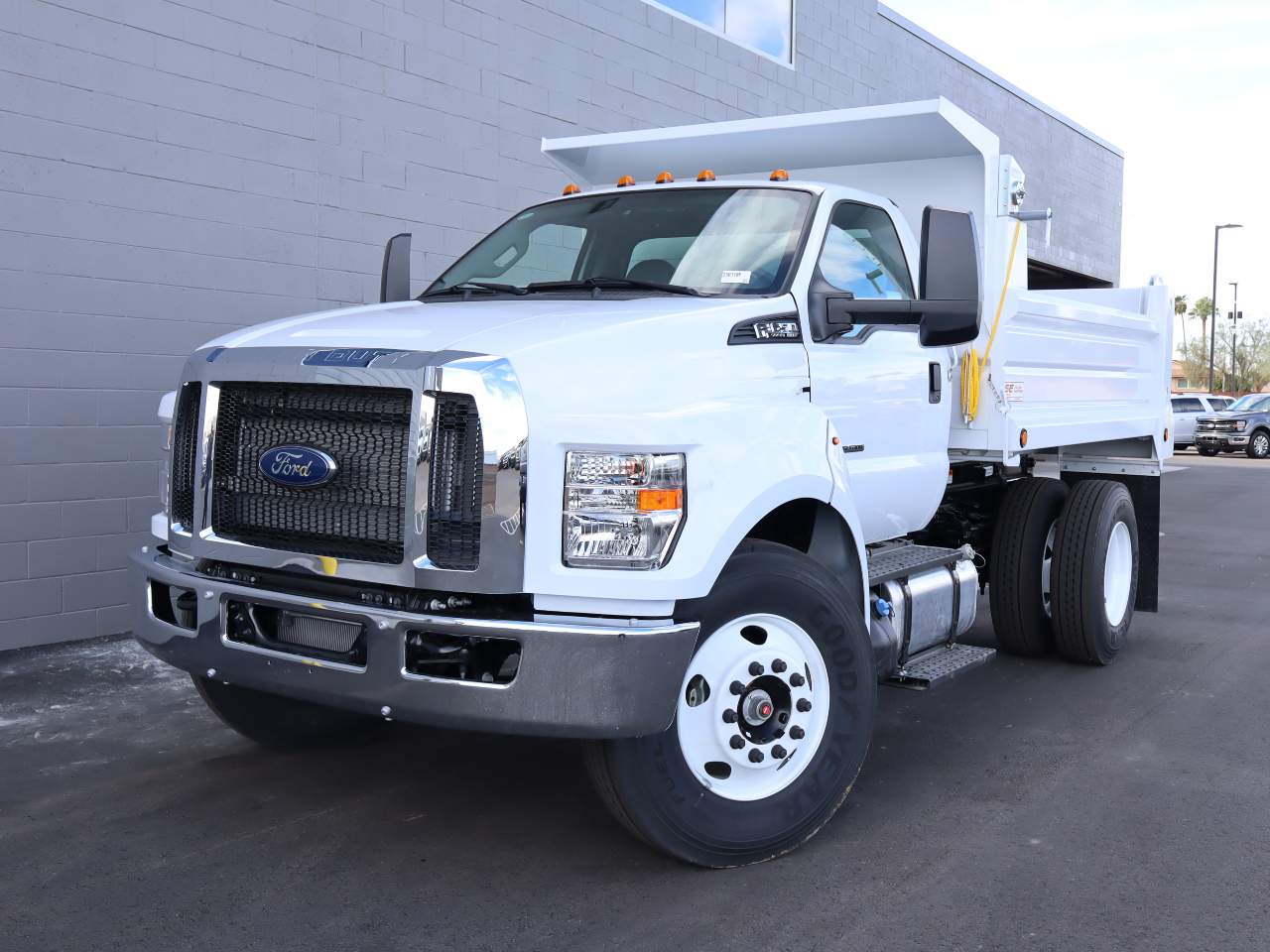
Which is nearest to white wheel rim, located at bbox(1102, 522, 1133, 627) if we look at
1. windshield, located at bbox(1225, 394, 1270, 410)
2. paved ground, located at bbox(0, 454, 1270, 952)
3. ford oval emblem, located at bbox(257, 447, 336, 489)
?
paved ground, located at bbox(0, 454, 1270, 952)

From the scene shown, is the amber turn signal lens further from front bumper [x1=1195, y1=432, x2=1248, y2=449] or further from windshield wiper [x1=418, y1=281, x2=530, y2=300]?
front bumper [x1=1195, y1=432, x2=1248, y2=449]

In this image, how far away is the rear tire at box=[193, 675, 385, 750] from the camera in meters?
5.27

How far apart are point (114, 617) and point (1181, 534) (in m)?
10.9

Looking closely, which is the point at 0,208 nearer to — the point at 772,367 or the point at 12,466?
the point at 12,466

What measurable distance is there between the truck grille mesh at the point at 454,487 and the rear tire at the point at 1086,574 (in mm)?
4522

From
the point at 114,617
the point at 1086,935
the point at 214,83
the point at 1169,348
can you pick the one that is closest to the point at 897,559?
the point at 1086,935

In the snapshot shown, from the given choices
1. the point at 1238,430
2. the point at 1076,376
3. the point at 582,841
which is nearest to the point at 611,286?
the point at 582,841

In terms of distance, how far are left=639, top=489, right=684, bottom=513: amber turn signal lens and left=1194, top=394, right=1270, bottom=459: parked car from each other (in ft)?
103

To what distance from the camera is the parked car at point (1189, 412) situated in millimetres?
32688

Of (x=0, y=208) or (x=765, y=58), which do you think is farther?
(x=765, y=58)

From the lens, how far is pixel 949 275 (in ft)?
15.7

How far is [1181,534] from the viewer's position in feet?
45.6

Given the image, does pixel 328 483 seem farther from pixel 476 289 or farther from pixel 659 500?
pixel 476 289

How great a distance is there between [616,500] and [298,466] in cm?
103
